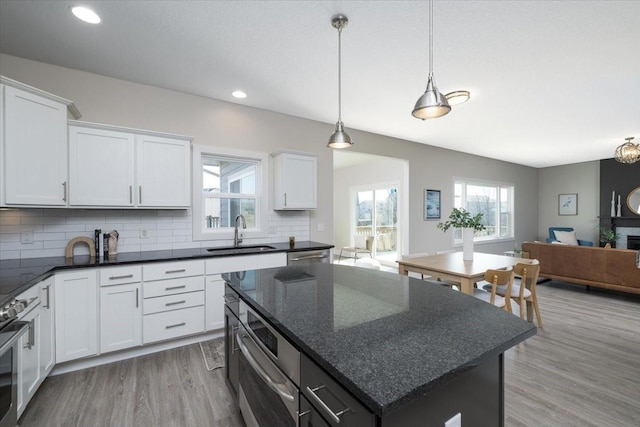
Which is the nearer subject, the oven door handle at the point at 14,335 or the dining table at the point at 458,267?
the oven door handle at the point at 14,335

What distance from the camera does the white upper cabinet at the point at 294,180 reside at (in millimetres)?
3727

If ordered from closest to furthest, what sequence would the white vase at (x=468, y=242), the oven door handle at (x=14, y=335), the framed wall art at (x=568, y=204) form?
the oven door handle at (x=14, y=335) < the white vase at (x=468, y=242) < the framed wall art at (x=568, y=204)

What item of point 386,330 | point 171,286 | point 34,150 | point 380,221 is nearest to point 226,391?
point 171,286

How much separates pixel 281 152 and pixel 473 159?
17.2ft

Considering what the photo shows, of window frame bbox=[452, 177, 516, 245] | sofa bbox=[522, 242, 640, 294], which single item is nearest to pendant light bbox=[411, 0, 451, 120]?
sofa bbox=[522, 242, 640, 294]

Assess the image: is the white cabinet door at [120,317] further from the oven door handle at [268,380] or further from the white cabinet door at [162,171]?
the oven door handle at [268,380]

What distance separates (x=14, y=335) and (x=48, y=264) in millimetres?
1100

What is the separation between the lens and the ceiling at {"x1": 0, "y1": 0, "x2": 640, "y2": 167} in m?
2.03

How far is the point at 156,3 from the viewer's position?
6.44ft

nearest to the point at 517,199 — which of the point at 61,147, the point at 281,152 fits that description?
the point at 281,152

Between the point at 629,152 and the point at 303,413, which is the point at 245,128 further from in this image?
the point at 629,152

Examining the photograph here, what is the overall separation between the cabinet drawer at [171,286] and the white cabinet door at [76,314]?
382 mm

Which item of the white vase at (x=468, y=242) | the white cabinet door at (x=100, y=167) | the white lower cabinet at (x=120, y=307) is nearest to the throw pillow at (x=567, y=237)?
the white vase at (x=468, y=242)

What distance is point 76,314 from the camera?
7.75 ft
